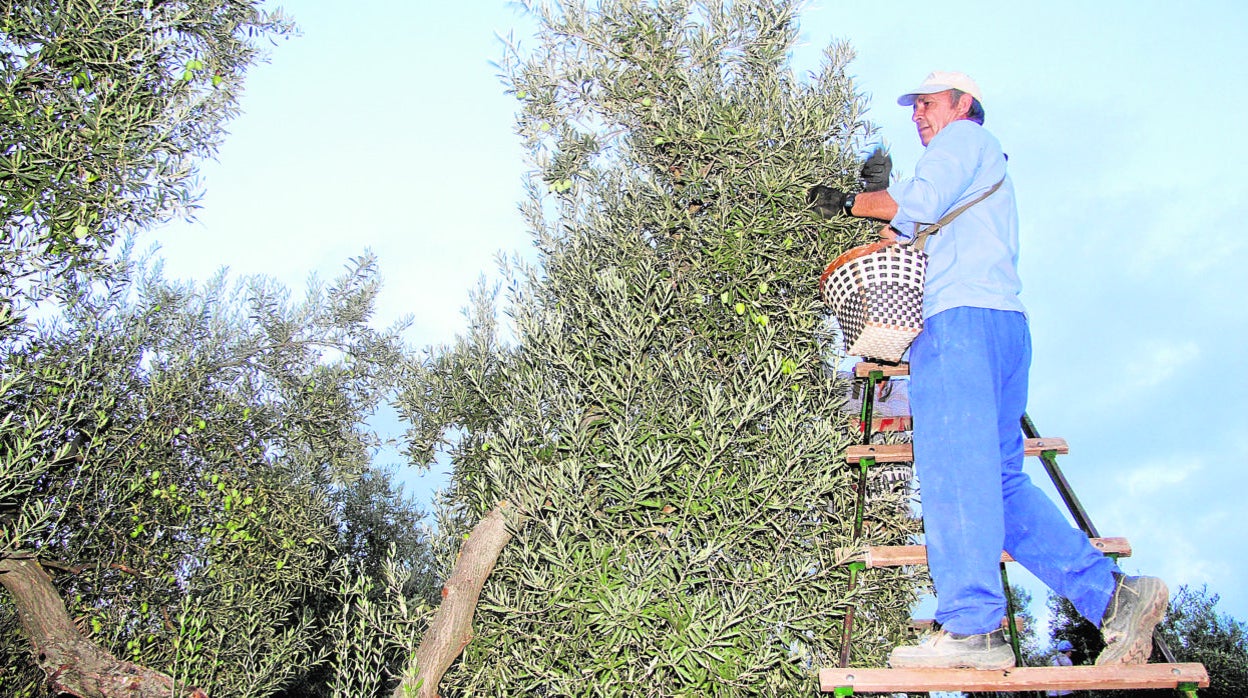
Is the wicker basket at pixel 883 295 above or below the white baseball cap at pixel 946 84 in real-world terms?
below

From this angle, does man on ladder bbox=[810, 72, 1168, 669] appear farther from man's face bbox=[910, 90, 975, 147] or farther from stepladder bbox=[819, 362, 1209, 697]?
man's face bbox=[910, 90, 975, 147]

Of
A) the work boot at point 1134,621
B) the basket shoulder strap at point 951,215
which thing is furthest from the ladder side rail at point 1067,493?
the basket shoulder strap at point 951,215

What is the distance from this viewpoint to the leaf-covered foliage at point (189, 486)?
632cm

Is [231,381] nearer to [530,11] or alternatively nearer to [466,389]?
[466,389]

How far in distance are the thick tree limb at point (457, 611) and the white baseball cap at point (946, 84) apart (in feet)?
11.9

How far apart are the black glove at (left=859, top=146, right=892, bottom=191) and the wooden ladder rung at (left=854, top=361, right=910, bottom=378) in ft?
3.69

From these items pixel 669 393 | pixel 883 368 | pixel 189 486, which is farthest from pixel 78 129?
pixel 883 368

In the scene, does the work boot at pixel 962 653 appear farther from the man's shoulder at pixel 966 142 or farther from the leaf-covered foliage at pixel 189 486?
the leaf-covered foliage at pixel 189 486

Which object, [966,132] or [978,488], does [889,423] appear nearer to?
[978,488]

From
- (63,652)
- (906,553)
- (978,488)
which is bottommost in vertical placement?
(63,652)

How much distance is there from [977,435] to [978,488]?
10.0 inches

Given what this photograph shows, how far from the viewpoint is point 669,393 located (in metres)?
5.08

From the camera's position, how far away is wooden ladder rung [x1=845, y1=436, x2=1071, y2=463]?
15.4 ft

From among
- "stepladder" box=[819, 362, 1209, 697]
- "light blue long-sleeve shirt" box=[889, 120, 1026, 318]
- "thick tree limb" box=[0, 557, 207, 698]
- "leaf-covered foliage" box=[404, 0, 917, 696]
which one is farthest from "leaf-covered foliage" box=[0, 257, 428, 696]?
"light blue long-sleeve shirt" box=[889, 120, 1026, 318]
